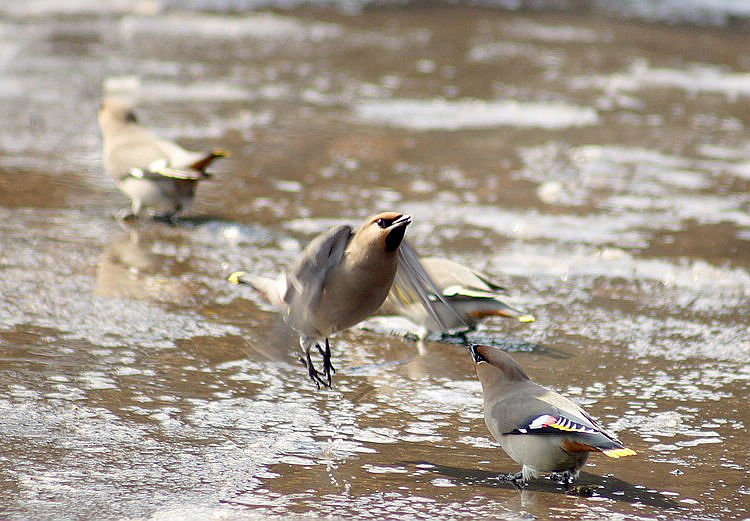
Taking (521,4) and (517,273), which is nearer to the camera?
(517,273)

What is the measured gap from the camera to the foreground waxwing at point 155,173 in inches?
248

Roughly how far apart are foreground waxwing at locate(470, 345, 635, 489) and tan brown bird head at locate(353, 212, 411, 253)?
19.9 inches

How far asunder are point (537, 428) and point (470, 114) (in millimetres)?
6159

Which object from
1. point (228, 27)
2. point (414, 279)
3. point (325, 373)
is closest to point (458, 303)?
point (414, 279)

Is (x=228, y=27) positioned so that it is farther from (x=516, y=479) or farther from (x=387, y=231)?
(x=516, y=479)

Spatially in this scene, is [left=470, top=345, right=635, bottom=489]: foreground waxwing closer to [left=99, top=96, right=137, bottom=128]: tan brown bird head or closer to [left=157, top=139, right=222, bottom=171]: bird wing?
[left=157, top=139, right=222, bottom=171]: bird wing

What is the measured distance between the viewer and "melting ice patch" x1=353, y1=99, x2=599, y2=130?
9.14m

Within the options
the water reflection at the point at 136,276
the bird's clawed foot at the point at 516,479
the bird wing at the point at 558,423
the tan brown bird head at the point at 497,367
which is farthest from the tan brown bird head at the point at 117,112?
the bird's clawed foot at the point at 516,479

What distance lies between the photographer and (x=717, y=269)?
20.1ft

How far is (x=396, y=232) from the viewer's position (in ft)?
13.0

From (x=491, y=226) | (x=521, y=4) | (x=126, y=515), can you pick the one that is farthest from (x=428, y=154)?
(x=521, y=4)

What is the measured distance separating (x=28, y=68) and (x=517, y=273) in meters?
5.61

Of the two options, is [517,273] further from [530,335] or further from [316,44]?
[316,44]

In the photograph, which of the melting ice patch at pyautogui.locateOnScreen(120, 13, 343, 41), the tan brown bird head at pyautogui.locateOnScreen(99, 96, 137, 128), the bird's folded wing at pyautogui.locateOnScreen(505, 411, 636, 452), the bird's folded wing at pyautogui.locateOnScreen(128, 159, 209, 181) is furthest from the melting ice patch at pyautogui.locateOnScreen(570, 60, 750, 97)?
the bird's folded wing at pyautogui.locateOnScreen(505, 411, 636, 452)
